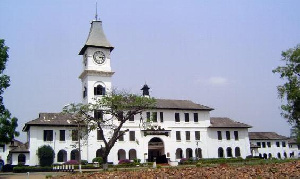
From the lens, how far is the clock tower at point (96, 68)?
47875 mm

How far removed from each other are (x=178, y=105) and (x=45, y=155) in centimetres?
2192

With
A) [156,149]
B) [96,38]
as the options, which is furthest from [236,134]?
[96,38]

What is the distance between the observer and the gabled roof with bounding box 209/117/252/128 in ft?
178

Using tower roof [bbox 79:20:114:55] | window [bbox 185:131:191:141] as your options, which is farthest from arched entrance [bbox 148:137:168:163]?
tower roof [bbox 79:20:114:55]

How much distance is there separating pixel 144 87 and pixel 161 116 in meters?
7.00

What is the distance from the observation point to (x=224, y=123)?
2191 inches

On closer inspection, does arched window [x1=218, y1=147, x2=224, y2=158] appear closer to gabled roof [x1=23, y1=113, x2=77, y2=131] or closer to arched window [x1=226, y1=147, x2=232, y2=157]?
arched window [x1=226, y1=147, x2=232, y2=157]

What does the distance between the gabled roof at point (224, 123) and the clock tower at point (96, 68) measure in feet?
61.6

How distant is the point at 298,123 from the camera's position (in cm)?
4200

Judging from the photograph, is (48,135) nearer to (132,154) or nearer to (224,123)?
(132,154)

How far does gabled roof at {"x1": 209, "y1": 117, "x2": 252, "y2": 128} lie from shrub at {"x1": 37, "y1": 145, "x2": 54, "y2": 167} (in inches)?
993

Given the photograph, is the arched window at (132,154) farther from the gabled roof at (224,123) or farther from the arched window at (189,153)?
the gabled roof at (224,123)

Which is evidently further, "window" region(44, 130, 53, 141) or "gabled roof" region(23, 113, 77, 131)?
"window" region(44, 130, 53, 141)

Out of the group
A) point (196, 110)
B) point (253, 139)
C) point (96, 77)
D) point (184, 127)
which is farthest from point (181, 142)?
point (253, 139)
